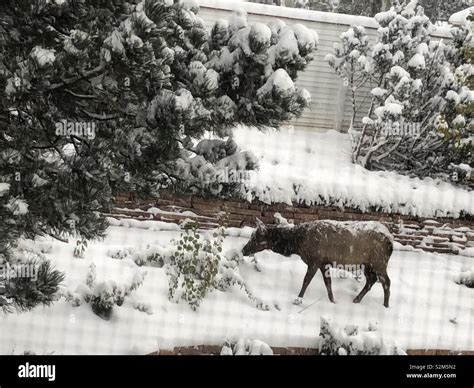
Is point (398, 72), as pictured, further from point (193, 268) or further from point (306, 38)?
point (306, 38)

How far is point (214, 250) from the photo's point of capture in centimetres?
269

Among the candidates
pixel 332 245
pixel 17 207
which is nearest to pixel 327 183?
pixel 332 245

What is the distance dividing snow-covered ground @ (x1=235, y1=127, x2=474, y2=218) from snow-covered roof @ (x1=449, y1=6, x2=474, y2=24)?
1.23 m

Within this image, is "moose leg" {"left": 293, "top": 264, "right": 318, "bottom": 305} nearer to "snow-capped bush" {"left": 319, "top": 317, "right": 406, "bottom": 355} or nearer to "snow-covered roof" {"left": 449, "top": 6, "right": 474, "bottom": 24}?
"snow-capped bush" {"left": 319, "top": 317, "right": 406, "bottom": 355}

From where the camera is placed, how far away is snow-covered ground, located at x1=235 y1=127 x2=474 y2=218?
2891 mm

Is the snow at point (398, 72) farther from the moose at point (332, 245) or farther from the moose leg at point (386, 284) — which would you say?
the moose leg at point (386, 284)

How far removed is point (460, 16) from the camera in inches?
134

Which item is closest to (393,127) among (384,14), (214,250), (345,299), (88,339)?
(384,14)

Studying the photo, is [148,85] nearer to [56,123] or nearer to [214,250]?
[56,123]

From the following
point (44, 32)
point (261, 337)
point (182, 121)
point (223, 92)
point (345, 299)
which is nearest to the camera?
point (182, 121)

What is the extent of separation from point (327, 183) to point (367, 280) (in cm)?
67

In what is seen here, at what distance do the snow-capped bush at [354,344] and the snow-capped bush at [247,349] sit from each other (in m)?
0.28

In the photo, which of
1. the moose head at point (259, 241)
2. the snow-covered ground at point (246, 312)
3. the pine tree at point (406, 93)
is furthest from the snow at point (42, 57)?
the pine tree at point (406, 93)

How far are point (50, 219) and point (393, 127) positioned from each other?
105 inches
